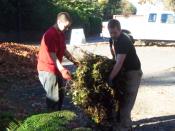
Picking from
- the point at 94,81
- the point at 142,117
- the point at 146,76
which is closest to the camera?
the point at 94,81

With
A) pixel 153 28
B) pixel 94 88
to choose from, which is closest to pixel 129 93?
pixel 94 88

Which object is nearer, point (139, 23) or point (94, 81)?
point (94, 81)

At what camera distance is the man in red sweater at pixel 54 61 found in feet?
25.9

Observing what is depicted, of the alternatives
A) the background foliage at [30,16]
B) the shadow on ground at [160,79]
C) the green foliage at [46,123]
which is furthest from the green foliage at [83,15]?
the green foliage at [46,123]

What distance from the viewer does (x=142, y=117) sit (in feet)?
35.1

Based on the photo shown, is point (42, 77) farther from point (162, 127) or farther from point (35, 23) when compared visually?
point (35, 23)

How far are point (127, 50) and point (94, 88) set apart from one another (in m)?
0.76

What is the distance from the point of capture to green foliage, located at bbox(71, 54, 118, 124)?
26.4 feet

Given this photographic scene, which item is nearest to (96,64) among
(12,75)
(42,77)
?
(42,77)

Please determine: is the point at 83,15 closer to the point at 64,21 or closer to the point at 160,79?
the point at 160,79

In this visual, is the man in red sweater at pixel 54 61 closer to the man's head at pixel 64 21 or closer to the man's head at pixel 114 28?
the man's head at pixel 64 21

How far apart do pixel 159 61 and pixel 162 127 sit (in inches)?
567

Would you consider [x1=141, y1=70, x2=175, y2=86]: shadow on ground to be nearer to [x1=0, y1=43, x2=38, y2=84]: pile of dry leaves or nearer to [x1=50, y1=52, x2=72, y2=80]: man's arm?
[x1=0, y1=43, x2=38, y2=84]: pile of dry leaves

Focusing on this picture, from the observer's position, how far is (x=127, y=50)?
8.16 metres
